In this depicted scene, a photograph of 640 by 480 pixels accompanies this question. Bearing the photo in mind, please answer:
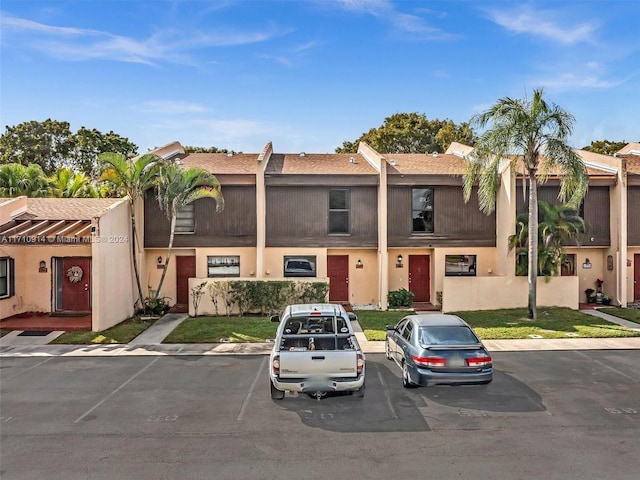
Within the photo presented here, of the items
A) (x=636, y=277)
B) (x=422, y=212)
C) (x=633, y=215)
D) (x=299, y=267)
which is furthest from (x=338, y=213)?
(x=636, y=277)

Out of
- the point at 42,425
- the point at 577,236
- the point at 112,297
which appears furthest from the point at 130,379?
the point at 577,236

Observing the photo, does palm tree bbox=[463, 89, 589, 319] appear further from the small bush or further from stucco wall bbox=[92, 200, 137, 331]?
stucco wall bbox=[92, 200, 137, 331]

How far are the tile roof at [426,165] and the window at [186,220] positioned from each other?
356 inches

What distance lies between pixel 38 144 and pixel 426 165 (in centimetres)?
4063

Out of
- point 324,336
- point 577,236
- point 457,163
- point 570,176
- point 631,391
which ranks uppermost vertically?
point 457,163

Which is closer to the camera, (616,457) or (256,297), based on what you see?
(616,457)

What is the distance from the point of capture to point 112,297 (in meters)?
17.5

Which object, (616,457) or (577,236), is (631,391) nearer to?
(616,457)

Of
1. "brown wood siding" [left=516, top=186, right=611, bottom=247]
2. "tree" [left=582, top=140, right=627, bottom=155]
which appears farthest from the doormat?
"tree" [left=582, top=140, right=627, bottom=155]

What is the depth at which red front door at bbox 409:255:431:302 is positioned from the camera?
72.9ft

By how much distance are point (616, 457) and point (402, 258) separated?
14.9 metres

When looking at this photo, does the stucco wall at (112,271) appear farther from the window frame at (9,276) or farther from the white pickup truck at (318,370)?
the white pickup truck at (318,370)

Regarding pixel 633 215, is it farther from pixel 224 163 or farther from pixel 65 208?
pixel 65 208

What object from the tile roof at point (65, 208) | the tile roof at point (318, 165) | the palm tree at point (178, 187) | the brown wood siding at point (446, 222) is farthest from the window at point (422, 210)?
the tile roof at point (65, 208)
